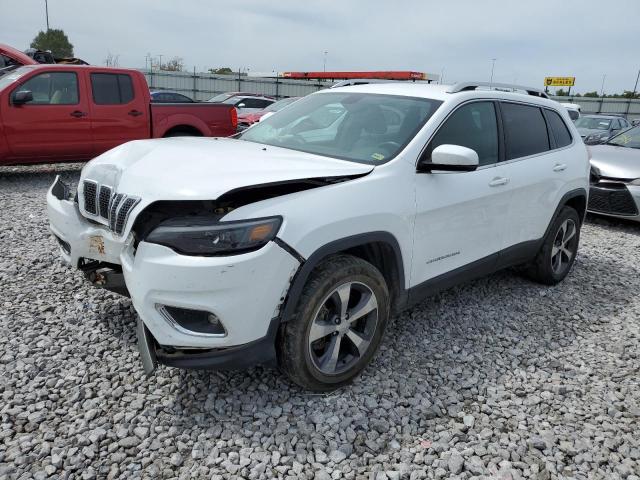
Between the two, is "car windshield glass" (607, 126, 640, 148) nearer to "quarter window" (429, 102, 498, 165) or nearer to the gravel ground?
the gravel ground

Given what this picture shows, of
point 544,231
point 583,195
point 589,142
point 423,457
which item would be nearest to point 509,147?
point 544,231

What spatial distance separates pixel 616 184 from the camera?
7.07m

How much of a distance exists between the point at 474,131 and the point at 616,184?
4598 mm

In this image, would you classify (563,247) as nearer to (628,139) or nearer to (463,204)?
(463,204)

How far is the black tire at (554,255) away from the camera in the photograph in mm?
4508

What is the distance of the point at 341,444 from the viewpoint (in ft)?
8.21

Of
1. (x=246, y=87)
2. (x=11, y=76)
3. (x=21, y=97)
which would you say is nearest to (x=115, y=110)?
(x=21, y=97)

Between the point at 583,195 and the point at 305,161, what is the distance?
3.17 m

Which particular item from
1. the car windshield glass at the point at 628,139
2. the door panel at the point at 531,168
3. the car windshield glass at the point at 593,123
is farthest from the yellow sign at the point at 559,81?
the door panel at the point at 531,168

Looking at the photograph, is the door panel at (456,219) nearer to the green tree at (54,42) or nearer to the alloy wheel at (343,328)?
the alloy wheel at (343,328)

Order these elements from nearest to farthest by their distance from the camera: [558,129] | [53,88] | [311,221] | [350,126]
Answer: [311,221] → [350,126] → [558,129] → [53,88]

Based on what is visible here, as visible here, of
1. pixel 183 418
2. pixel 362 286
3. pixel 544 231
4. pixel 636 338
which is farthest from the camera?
pixel 544 231

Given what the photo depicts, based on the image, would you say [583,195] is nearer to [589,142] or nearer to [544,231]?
[544,231]

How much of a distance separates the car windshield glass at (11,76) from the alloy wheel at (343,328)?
281 inches
